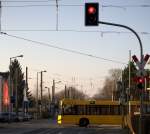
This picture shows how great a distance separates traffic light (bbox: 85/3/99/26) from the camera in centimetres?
2784

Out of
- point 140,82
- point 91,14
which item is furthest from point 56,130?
point 91,14

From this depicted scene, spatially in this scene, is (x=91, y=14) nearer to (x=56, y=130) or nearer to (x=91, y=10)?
(x=91, y=10)

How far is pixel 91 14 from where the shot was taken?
91.9 ft

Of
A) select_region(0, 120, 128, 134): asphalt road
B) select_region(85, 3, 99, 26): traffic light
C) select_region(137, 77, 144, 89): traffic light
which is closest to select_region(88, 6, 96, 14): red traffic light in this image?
select_region(85, 3, 99, 26): traffic light

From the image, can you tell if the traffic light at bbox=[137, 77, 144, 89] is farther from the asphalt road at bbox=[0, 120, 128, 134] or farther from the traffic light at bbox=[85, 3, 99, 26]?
the asphalt road at bbox=[0, 120, 128, 134]

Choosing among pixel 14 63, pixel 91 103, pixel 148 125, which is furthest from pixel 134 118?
pixel 14 63

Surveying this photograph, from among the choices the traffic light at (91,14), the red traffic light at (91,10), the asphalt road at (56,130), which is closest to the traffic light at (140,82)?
the traffic light at (91,14)

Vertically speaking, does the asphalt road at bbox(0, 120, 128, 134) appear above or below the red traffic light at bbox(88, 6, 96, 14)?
below

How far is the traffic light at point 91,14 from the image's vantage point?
2784cm

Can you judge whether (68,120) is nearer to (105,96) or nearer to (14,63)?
(14,63)

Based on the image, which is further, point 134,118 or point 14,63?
point 14,63

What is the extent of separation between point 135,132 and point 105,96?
154 m

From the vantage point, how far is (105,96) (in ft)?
622

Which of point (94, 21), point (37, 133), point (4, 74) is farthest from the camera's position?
point (4, 74)
